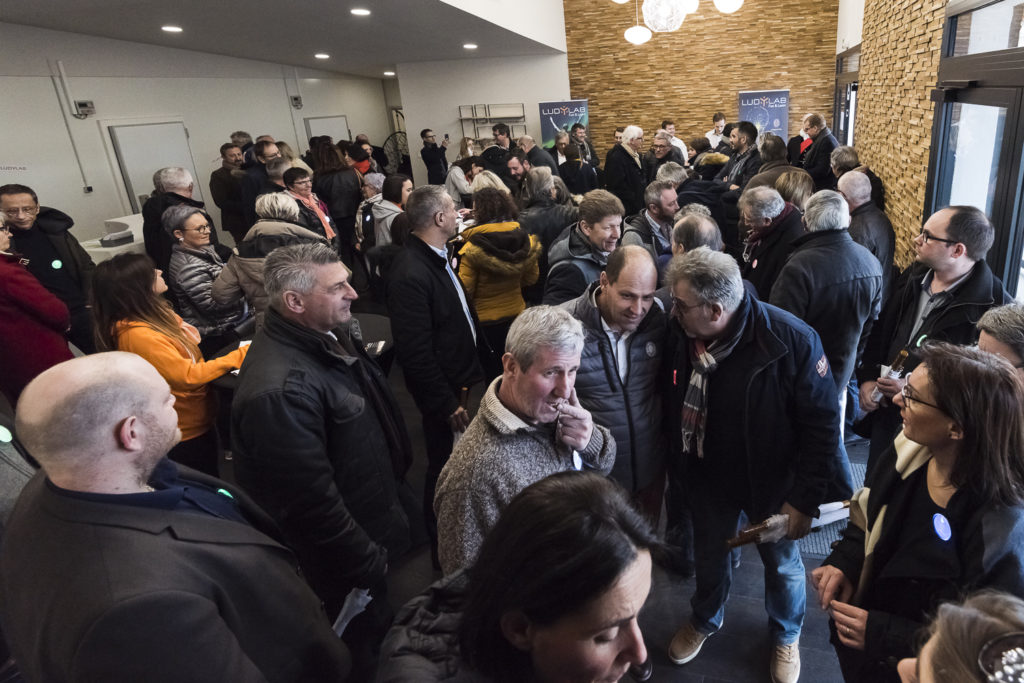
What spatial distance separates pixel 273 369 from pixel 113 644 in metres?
0.86

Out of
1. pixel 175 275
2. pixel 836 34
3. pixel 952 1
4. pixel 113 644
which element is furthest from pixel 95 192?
pixel 836 34

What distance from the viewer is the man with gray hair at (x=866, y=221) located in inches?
148

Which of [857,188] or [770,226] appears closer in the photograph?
Result: [770,226]

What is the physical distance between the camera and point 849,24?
8.73 metres

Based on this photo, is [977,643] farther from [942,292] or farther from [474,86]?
[474,86]

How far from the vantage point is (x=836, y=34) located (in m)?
10.6

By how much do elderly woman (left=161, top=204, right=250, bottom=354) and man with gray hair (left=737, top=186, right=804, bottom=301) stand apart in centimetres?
298

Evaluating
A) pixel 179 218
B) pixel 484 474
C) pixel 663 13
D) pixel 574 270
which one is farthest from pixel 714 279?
pixel 663 13

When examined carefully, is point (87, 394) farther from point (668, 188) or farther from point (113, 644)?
point (668, 188)

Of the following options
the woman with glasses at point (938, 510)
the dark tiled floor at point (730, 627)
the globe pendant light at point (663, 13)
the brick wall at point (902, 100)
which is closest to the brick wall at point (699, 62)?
the brick wall at point (902, 100)

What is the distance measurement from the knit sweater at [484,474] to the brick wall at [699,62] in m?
12.1

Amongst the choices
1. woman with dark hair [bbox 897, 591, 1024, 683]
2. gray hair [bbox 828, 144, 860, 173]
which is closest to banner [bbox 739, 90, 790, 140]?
gray hair [bbox 828, 144, 860, 173]

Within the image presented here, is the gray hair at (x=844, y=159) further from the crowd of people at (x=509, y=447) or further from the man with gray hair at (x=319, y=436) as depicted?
the man with gray hair at (x=319, y=436)

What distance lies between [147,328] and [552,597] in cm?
212
